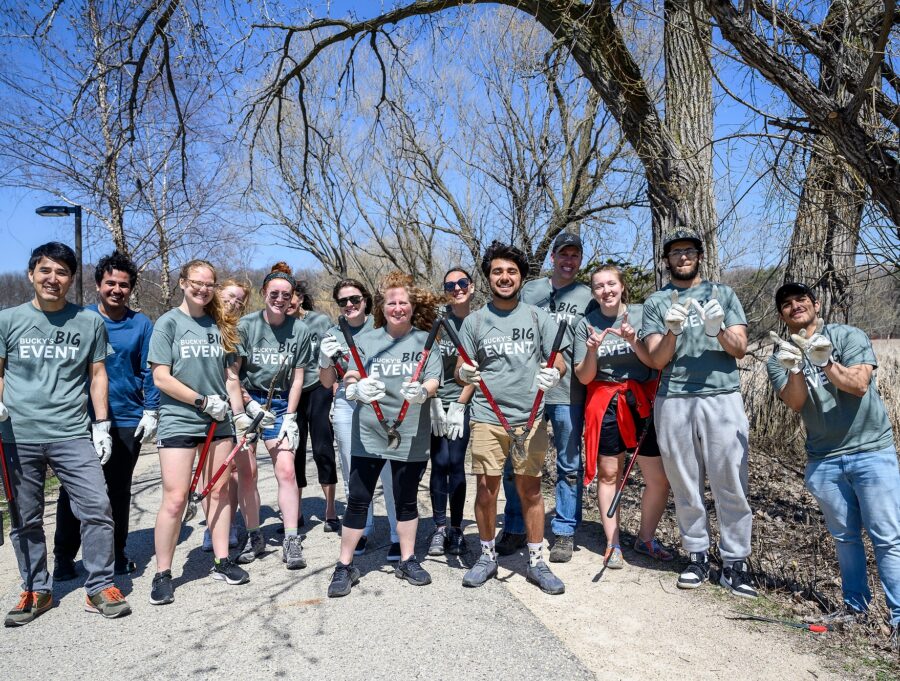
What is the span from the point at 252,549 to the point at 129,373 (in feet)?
4.76

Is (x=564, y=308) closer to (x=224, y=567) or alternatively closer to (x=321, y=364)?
(x=321, y=364)

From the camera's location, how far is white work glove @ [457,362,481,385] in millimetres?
3854

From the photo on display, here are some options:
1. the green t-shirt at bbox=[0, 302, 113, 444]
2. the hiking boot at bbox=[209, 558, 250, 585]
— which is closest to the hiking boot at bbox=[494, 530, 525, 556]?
the hiking boot at bbox=[209, 558, 250, 585]

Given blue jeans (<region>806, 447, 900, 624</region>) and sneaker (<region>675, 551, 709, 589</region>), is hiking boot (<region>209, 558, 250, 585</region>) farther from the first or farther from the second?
blue jeans (<region>806, 447, 900, 624</region>)

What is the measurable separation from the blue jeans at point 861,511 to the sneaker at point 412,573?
2168 mm

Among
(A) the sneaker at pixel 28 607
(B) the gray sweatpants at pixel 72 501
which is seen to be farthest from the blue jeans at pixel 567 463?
(A) the sneaker at pixel 28 607

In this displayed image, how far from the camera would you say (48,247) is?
3752 mm

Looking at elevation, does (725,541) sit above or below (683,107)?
below

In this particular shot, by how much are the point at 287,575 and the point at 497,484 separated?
4.78 ft

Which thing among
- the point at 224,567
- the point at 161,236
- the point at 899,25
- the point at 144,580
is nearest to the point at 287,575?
the point at 224,567

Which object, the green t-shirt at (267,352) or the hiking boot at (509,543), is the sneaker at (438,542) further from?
Answer: the green t-shirt at (267,352)

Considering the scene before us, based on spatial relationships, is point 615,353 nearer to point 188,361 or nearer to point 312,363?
point 312,363

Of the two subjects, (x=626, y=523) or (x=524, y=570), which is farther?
(x=626, y=523)

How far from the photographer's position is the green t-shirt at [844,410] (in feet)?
10.8
